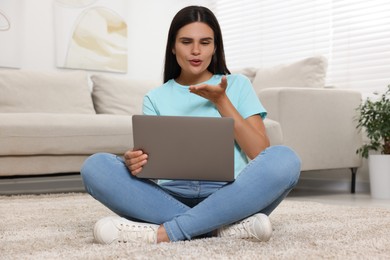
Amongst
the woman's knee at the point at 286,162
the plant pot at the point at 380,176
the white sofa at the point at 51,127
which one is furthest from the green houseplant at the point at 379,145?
the woman's knee at the point at 286,162

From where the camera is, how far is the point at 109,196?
1.41 meters

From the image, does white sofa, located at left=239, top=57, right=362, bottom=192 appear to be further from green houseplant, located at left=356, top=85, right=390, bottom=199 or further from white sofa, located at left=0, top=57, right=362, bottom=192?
green houseplant, located at left=356, top=85, right=390, bottom=199

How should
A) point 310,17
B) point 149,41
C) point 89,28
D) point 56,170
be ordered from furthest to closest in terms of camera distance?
point 149,41, point 89,28, point 310,17, point 56,170

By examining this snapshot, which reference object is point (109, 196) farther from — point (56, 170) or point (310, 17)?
point (310, 17)

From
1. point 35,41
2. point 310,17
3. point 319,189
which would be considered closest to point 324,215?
point 319,189

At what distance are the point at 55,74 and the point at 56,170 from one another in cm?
101

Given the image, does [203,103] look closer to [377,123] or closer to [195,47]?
[195,47]

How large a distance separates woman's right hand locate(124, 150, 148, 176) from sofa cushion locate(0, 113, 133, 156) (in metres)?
1.68

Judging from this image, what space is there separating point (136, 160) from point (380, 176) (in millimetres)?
2120

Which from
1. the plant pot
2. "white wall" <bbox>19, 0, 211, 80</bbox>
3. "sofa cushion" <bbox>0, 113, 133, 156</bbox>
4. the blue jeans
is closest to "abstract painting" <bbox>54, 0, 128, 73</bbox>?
"white wall" <bbox>19, 0, 211, 80</bbox>

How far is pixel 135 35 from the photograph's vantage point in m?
4.54

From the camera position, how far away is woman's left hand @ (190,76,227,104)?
4.57 feet

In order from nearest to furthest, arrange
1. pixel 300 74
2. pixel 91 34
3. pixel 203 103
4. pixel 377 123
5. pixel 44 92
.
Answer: pixel 203 103 < pixel 377 123 < pixel 300 74 < pixel 44 92 < pixel 91 34

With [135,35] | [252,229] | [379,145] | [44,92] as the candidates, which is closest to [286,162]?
[252,229]
